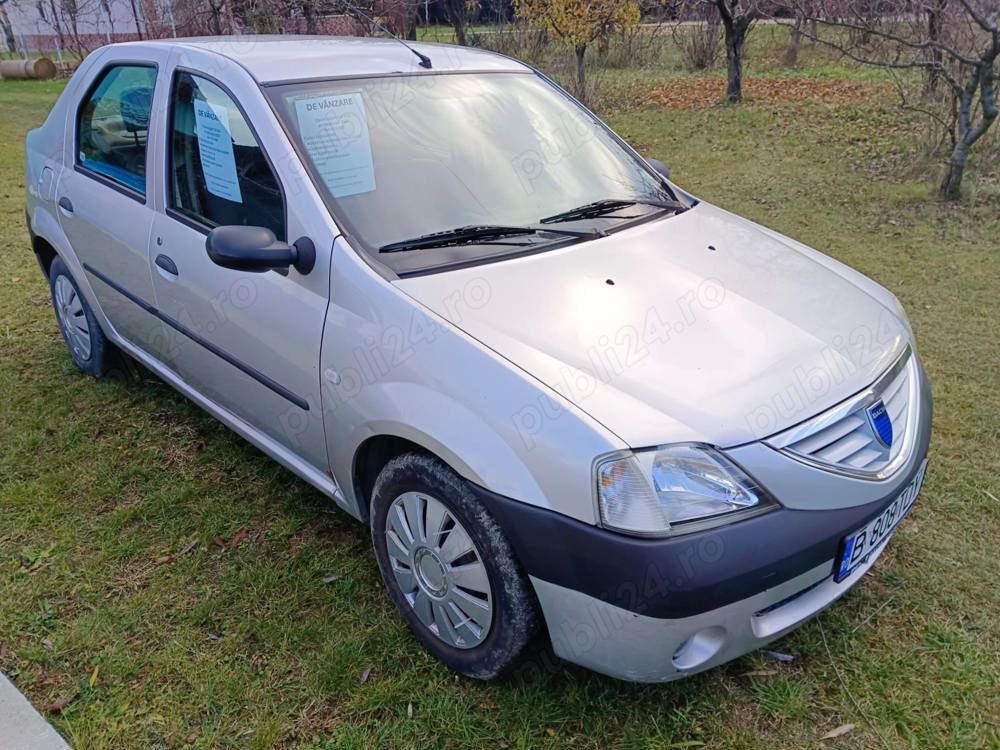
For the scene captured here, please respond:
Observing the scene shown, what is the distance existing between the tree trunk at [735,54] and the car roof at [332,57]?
975 centimetres

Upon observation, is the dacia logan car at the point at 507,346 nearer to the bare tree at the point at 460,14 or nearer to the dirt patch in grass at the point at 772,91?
the dirt patch in grass at the point at 772,91

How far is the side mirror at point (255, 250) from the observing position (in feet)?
7.47

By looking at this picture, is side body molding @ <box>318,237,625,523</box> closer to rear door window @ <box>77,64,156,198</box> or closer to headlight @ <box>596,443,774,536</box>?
headlight @ <box>596,443,774,536</box>

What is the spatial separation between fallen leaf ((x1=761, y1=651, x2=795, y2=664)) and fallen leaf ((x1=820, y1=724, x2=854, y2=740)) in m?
0.25

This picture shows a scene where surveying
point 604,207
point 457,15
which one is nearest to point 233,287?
point 604,207

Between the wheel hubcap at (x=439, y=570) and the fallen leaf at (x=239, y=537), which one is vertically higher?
the wheel hubcap at (x=439, y=570)

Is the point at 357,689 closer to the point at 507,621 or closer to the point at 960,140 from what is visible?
the point at 507,621

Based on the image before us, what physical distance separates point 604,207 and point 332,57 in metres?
1.13

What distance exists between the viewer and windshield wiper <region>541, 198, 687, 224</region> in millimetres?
2701

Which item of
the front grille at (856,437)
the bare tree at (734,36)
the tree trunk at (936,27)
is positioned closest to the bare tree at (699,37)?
the bare tree at (734,36)

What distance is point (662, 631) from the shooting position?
6.07ft

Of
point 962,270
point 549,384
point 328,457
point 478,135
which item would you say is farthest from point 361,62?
point 962,270

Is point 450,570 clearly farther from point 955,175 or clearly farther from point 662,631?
point 955,175

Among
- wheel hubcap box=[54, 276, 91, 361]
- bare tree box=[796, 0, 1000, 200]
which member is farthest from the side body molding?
bare tree box=[796, 0, 1000, 200]
